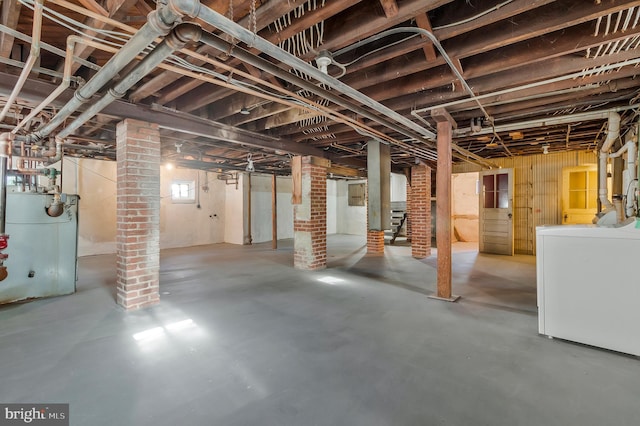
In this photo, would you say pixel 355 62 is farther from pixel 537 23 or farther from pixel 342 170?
pixel 342 170

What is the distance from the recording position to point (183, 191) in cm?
881

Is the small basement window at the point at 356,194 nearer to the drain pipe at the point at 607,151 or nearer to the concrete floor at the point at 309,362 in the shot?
the drain pipe at the point at 607,151

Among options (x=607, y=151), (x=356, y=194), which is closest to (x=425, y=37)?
(x=607, y=151)

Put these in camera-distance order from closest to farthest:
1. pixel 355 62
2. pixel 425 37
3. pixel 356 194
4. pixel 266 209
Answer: pixel 425 37 < pixel 355 62 < pixel 266 209 < pixel 356 194

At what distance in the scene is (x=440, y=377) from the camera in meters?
1.93

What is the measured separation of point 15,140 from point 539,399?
556 centimetres

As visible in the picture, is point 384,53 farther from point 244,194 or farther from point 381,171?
point 244,194

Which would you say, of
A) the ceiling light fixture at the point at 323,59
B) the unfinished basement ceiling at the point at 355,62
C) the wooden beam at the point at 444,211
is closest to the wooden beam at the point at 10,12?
the unfinished basement ceiling at the point at 355,62

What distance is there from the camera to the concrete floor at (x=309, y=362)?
161 cm

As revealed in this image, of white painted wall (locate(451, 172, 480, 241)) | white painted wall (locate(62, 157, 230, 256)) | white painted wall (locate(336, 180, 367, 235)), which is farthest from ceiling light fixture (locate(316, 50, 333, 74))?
white painted wall (locate(336, 180, 367, 235))

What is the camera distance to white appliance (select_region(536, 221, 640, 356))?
88.4 inches

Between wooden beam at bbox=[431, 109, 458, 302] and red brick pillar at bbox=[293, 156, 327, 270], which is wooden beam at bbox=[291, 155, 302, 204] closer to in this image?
red brick pillar at bbox=[293, 156, 327, 270]

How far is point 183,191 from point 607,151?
30.4 ft

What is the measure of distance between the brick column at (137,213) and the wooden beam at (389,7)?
275 cm
